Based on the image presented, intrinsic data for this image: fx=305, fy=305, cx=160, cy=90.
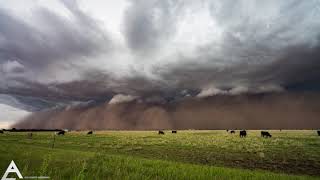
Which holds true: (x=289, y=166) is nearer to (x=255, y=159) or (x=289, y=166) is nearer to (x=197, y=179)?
(x=255, y=159)

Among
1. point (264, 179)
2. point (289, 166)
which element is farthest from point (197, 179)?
point (289, 166)

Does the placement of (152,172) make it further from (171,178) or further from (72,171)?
(72,171)

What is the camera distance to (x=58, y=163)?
2305 centimetres

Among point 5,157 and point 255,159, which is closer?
point 5,157

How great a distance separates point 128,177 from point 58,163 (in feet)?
25.6

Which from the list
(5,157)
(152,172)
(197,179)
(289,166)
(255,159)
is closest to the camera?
(197,179)

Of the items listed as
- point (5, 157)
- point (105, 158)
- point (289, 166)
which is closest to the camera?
point (5, 157)

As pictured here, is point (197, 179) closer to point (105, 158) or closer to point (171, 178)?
point (171, 178)

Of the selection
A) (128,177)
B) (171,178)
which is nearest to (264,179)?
(171,178)

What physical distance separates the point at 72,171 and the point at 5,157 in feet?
29.2

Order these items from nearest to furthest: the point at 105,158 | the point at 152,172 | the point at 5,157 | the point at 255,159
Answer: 1. the point at 152,172
2. the point at 5,157
3. the point at 105,158
4. the point at 255,159

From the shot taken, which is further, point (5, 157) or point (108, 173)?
point (5, 157)

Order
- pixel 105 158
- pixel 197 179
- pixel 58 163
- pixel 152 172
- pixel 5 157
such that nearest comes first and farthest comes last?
pixel 197 179
pixel 152 172
pixel 58 163
pixel 5 157
pixel 105 158

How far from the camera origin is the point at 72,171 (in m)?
19.6
